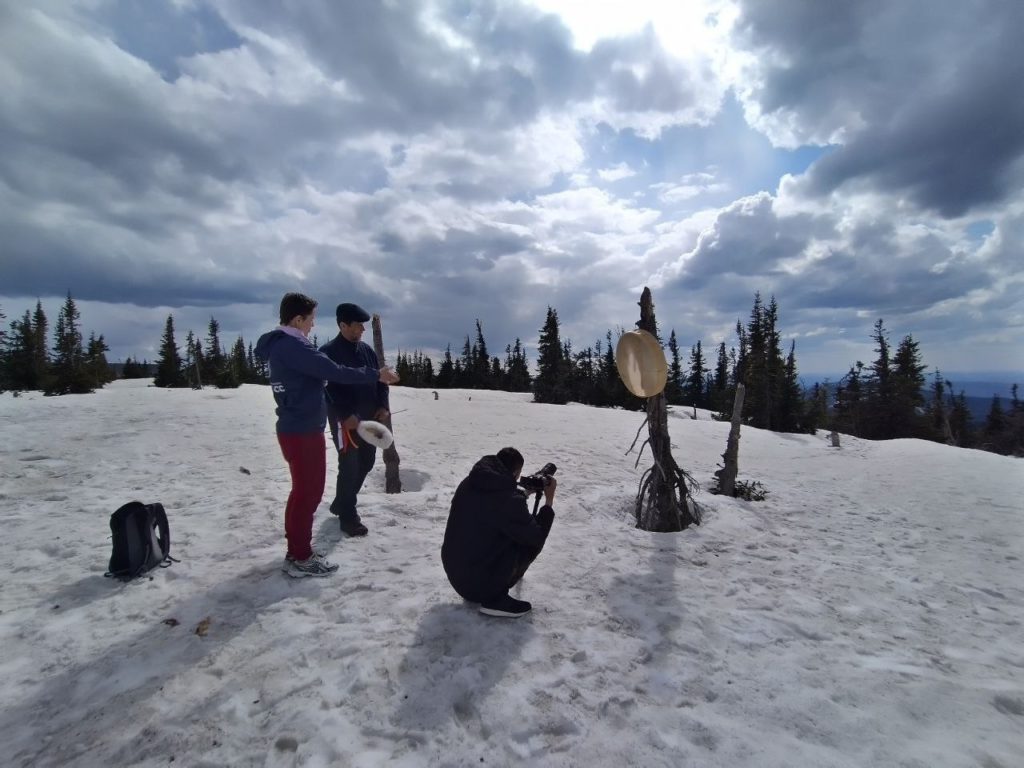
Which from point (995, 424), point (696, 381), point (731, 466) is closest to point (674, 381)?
point (696, 381)

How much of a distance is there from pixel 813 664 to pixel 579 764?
227 centimetres

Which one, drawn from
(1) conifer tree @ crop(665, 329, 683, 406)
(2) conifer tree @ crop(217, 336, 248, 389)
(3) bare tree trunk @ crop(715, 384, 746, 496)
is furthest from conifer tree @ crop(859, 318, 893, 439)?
(2) conifer tree @ crop(217, 336, 248, 389)

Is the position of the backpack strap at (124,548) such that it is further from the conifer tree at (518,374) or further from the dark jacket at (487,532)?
the conifer tree at (518,374)

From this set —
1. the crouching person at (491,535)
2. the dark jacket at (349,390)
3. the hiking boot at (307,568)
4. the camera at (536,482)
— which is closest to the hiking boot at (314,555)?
the hiking boot at (307,568)

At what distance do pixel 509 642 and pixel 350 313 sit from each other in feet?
12.9

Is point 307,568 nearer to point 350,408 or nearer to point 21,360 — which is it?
point 350,408

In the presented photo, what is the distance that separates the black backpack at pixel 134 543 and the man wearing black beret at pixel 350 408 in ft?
6.14

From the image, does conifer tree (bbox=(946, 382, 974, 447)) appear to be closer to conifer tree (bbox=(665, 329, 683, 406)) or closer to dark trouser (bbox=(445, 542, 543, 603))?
conifer tree (bbox=(665, 329, 683, 406))

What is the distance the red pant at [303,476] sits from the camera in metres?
4.36

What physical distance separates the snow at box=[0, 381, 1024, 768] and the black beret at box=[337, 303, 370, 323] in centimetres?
275

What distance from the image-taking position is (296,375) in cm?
437

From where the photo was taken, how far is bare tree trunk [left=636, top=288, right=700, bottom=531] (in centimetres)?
706

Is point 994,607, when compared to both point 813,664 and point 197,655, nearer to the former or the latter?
point 813,664

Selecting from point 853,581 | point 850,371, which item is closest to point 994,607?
point 853,581
